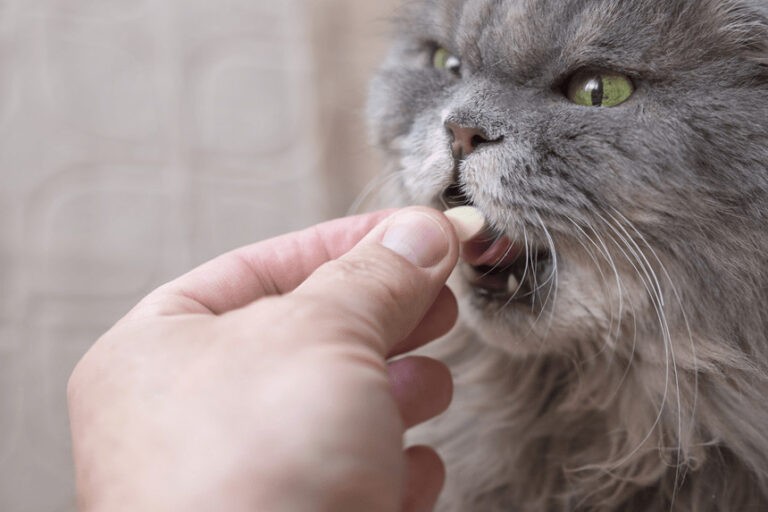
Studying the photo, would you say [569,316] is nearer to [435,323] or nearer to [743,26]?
[435,323]

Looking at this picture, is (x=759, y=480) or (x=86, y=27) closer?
(x=759, y=480)

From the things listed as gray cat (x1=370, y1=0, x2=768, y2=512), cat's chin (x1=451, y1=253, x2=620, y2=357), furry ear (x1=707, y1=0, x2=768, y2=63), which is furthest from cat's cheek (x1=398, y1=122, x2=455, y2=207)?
furry ear (x1=707, y1=0, x2=768, y2=63)

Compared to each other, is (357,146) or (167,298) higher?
(167,298)

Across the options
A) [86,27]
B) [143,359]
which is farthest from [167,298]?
[86,27]

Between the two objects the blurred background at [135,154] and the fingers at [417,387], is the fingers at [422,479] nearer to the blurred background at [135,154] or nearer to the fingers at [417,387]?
the fingers at [417,387]

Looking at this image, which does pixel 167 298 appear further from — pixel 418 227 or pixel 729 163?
pixel 729 163

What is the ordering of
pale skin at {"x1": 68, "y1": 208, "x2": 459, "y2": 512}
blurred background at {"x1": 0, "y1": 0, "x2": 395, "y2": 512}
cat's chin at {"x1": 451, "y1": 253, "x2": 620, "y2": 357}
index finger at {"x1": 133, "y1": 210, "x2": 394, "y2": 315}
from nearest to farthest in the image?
pale skin at {"x1": 68, "y1": 208, "x2": 459, "y2": 512} → index finger at {"x1": 133, "y1": 210, "x2": 394, "y2": 315} → cat's chin at {"x1": 451, "y1": 253, "x2": 620, "y2": 357} → blurred background at {"x1": 0, "y1": 0, "x2": 395, "y2": 512}

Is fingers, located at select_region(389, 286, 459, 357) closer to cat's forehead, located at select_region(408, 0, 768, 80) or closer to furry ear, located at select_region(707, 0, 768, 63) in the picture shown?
cat's forehead, located at select_region(408, 0, 768, 80)
